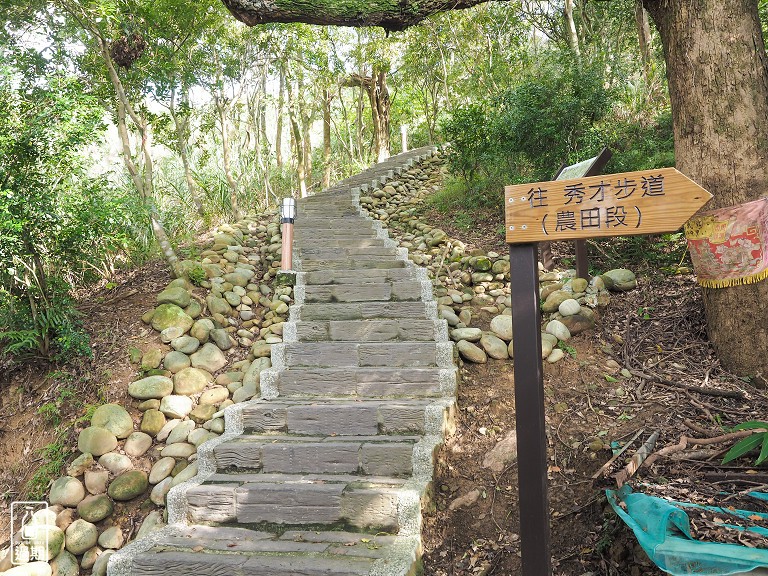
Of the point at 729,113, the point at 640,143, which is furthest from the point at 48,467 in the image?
the point at 640,143

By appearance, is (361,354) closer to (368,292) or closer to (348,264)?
(368,292)

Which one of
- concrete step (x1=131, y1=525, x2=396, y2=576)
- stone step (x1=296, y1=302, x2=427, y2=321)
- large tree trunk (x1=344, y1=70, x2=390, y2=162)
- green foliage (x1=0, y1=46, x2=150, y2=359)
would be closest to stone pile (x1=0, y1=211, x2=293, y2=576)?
stone step (x1=296, y1=302, x2=427, y2=321)

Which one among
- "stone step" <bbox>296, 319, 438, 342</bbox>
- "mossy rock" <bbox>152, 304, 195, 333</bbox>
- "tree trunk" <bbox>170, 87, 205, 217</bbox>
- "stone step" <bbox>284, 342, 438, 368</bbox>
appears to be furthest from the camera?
"tree trunk" <bbox>170, 87, 205, 217</bbox>

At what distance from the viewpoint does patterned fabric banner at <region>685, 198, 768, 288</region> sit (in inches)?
108

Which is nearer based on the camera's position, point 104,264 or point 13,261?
point 13,261

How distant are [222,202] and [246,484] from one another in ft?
17.9

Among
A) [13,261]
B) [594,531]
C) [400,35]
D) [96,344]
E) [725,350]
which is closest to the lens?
[594,531]

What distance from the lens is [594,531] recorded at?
7.87 feet

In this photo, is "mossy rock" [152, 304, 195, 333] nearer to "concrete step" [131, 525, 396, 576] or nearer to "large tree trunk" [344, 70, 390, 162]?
"concrete step" [131, 525, 396, 576]

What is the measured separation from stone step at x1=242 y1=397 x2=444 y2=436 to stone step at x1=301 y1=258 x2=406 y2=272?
193 centimetres

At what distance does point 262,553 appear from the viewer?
2572 mm

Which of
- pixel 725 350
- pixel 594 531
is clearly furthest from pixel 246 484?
pixel 725 350

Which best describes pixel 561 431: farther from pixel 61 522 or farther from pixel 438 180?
pixel 438 180

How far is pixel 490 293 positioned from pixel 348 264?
62.7 inches
